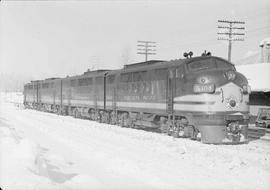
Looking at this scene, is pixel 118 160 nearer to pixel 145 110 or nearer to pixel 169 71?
pixel 169 71

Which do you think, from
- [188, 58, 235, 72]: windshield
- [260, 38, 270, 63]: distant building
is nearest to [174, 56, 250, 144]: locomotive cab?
[188, 58, 235, 72]: windshield

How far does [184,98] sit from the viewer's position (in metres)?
16.2

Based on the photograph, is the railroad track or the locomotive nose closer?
the locomotive nose

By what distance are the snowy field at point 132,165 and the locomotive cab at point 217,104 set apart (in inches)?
24.8

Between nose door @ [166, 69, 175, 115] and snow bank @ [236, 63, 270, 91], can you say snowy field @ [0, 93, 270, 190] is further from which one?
snow bank @ [236, 63, 270, 91]

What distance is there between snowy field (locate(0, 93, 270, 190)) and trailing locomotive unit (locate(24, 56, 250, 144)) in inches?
36.2

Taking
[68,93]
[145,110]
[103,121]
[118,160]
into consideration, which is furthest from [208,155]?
[68,93]

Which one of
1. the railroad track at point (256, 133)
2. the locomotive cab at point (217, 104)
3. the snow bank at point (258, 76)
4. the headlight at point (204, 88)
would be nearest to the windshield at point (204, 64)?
the locomotive cab at point (217, 104)

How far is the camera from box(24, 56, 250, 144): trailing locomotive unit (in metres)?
15.1

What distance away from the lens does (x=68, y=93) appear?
3425cm

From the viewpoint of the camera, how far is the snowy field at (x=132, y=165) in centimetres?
824

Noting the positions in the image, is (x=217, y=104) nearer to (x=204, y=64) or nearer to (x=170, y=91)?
(x=204, y=64)

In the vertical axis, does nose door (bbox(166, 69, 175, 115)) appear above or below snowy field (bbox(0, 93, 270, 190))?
above

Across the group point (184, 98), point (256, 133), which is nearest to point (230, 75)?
point (184, 98)
